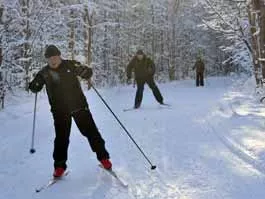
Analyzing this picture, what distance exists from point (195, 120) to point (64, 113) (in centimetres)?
528

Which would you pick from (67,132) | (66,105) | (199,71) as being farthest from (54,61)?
(199,71)

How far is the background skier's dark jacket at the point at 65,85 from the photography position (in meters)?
6.03

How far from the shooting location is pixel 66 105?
19.9 feet

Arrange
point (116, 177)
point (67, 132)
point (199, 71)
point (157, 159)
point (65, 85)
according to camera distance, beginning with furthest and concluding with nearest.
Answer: point (199, 71), point (157, 159), point (67, 132), point (65, 85), point (116, 177)

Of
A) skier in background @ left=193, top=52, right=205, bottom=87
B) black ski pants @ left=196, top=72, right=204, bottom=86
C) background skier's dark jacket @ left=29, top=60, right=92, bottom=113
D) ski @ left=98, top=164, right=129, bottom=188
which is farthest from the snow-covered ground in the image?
black ski pants @ left=196, top=72, right=204, bottom=86

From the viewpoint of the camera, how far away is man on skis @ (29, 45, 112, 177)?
605 cm

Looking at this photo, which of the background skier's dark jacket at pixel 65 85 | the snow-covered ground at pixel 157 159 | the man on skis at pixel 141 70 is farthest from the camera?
the man on skis at pixel 141 70

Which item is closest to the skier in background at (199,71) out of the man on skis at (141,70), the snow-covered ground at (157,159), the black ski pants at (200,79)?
the black ski pants at (200,79)

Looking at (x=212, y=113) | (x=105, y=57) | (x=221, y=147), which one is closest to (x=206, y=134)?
(x=221, y=147)

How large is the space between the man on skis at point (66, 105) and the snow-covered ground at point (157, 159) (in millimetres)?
357

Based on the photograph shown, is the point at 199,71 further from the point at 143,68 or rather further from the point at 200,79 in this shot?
the point at 143,68

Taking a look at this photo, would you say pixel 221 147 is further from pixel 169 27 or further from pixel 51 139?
pixel 169 27

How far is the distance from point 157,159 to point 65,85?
6.71ft

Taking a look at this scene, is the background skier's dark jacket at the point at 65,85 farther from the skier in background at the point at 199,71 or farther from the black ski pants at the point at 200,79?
the black ski pants at the point at 200,79
